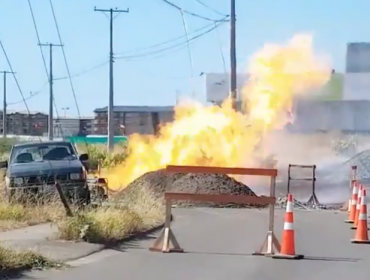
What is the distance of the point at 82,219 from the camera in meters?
15.1

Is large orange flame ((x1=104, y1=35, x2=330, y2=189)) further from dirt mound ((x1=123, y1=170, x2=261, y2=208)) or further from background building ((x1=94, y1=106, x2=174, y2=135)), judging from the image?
background building ((x1=94, y1=106, x2=174, y2=135))

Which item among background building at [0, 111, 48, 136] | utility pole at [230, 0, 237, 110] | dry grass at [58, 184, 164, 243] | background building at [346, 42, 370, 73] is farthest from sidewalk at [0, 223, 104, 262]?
background building at [0, 111, 48, 136]

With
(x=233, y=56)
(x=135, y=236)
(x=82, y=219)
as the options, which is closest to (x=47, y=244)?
(x=82, y=219)

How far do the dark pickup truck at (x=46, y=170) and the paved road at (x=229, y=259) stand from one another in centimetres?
315

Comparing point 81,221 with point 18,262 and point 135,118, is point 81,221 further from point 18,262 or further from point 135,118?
point 135,118

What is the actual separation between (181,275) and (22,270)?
2.19 metres

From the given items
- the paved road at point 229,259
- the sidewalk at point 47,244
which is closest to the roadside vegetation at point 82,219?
the sidewalk at point 47,244

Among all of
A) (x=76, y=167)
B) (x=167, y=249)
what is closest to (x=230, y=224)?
(x=76, y=167)

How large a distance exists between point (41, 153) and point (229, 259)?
997cm

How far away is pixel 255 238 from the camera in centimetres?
1661

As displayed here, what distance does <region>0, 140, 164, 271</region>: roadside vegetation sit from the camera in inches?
480

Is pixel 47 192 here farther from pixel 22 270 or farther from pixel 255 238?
pixel 22 270

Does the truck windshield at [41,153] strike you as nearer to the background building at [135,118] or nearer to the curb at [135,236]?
the curb at [135,236]

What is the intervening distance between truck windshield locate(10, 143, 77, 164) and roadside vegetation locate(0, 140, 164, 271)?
2.89 feet
